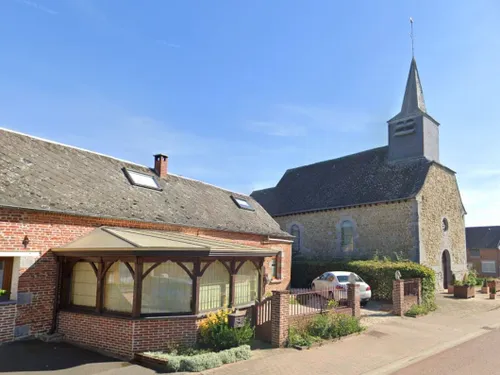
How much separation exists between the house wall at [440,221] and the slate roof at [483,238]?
68.0 ft

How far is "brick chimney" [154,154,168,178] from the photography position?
15891 millimetres

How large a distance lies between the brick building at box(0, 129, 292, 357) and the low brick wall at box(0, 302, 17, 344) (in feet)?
0.08

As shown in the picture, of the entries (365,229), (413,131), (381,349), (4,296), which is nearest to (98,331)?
(4,296)

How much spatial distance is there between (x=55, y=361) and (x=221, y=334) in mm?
3550

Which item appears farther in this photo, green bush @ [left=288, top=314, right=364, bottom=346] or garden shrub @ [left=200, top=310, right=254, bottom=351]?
green bush @ [left=288, top=314, right=364, bottom=346]

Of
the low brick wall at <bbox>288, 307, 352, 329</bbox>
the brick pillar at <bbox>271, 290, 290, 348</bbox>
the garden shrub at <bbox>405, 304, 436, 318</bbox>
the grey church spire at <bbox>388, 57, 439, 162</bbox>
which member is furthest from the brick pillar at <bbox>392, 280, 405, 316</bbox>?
the grey church spire at <bbox>388, 57, 439, 162</bbox>

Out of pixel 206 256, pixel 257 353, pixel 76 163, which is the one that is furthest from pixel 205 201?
pixel 257 353

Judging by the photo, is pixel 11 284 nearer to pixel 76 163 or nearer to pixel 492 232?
pixel 76 163

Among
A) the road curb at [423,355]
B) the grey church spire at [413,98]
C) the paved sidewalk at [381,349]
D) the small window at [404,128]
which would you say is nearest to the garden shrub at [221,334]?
the paved sidewalk at [381,349]

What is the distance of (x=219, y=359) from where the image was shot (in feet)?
25.6

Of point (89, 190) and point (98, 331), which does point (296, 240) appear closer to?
point (89, 190)

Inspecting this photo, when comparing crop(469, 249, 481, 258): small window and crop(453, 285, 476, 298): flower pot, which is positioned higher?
crop(469, 249, 481, 258): small window

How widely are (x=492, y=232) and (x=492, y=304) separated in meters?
30.6

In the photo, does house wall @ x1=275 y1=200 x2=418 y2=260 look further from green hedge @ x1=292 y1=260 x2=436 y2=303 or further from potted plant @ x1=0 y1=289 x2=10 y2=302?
potted plant @ x1=0 y1=289 x2=10 y2=302
